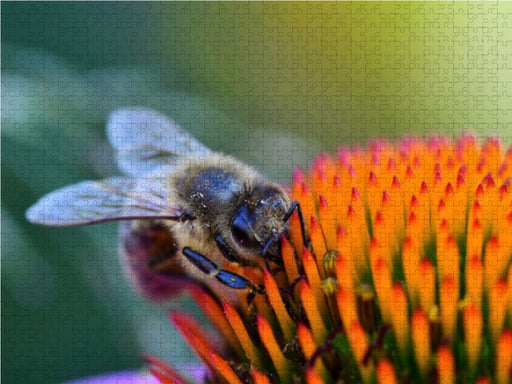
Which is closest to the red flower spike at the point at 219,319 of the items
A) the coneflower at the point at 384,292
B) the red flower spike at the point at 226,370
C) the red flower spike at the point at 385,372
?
the coneflower at the point at 384,292

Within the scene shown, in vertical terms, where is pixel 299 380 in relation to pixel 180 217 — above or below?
below

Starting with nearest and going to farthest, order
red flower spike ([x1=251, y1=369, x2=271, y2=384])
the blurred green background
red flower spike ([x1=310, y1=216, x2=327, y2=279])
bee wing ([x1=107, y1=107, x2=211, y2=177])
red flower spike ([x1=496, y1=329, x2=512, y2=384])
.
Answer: red flower spike ([x1=496, y1=329, x2=512, y2=384]) < red flower spike ([x1=251, y1=369, x2=271, y2=384]) < red flower spike ([x1=310, y1=216, x2=327, y2=279]) < bee wing ([x1=107, y1=107, x2=211, y2=177]) < the blurred green background

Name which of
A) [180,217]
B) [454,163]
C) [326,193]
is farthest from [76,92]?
[454,163]

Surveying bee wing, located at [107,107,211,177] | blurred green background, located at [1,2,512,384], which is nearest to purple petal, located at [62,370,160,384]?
blurred green background, located at [1,2,512,384]

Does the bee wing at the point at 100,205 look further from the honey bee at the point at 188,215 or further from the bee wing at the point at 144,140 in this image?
the bee wing at the point at 144,140

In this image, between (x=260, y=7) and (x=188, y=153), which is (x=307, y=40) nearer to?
(x=260, y=7)

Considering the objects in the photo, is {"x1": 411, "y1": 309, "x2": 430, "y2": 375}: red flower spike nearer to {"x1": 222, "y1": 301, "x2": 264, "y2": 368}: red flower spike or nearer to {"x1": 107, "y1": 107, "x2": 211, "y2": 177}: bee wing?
{"x1": 222, "y1": 301, "x2": 264, "y2": 368}: red flower spike

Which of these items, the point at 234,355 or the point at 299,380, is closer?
the point at 299,380

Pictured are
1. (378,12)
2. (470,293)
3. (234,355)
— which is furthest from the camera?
(378,12)
